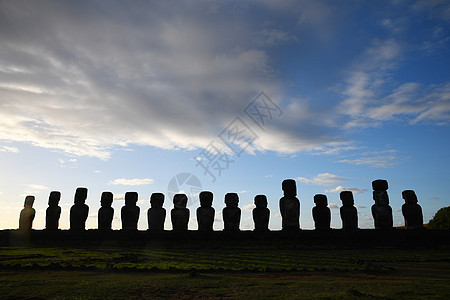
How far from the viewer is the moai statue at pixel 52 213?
16625mm

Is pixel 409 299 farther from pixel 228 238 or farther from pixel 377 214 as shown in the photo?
pixel 377 214

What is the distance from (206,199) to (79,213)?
559 cm

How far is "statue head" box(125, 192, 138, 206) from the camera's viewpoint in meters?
16.6

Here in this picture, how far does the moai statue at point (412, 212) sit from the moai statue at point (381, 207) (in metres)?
0.76

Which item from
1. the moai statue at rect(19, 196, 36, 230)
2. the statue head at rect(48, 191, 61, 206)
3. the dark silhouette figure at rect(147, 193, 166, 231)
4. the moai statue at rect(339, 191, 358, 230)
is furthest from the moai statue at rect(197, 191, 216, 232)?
the moai statue at rect(19, 196, 36, 230)

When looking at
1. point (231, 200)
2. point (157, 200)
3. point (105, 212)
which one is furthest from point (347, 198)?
point (105, 212)

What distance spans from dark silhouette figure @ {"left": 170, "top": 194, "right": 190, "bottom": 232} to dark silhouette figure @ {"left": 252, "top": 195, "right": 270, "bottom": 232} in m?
2.87

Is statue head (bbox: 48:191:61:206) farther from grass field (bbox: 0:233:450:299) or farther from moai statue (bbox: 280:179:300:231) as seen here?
moai statue (bbox: 280:179:300:231)

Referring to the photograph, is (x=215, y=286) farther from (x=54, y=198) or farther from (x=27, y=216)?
(x=27, y=216)

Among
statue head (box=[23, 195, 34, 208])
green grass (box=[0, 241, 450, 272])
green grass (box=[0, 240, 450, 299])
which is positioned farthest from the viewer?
statue head (box=[23, 195, 34, 208])

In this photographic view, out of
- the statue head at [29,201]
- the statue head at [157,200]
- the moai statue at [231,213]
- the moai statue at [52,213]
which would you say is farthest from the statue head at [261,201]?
the statue head at [29,201]

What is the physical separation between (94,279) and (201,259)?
3.92 m

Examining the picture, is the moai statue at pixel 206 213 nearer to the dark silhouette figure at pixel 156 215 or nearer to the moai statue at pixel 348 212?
the dark silhouette figure at pixel 156 215

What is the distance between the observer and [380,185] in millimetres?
16469
